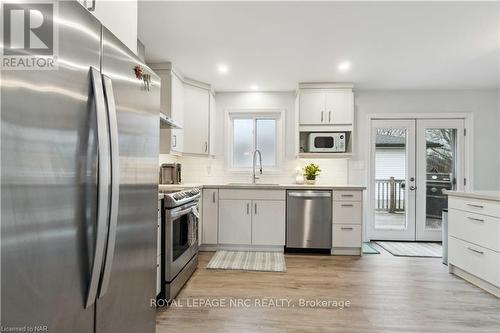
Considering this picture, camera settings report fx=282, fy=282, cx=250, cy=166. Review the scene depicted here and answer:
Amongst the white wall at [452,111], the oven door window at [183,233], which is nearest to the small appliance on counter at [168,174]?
the oven door window at [183,233]

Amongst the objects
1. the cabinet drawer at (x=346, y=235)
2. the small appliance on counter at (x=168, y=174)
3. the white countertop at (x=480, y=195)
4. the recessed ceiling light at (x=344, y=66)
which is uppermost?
the recessed ceiling light at (x=344, y=66)

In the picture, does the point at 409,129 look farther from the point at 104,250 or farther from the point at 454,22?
the point at 104,250

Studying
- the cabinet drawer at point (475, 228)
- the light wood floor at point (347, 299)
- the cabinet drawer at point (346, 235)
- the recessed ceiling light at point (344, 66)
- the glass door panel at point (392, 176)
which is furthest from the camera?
the glass door panel at point (392, 176)

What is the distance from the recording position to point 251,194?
3.94 meters

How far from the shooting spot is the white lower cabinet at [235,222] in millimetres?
3938

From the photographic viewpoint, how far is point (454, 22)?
248 cm

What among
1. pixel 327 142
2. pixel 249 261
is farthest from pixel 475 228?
pixel 249 261

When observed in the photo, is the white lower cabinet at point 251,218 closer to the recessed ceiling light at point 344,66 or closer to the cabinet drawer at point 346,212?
the cabinet drawer at point 346,212

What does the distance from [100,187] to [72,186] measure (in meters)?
0.08

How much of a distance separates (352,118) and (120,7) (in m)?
3.58

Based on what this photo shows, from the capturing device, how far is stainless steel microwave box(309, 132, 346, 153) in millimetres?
4188

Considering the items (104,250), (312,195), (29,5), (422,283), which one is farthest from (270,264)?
(29,5)

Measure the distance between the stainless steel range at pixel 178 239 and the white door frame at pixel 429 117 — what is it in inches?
114

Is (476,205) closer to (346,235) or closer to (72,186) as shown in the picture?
(346,235)
